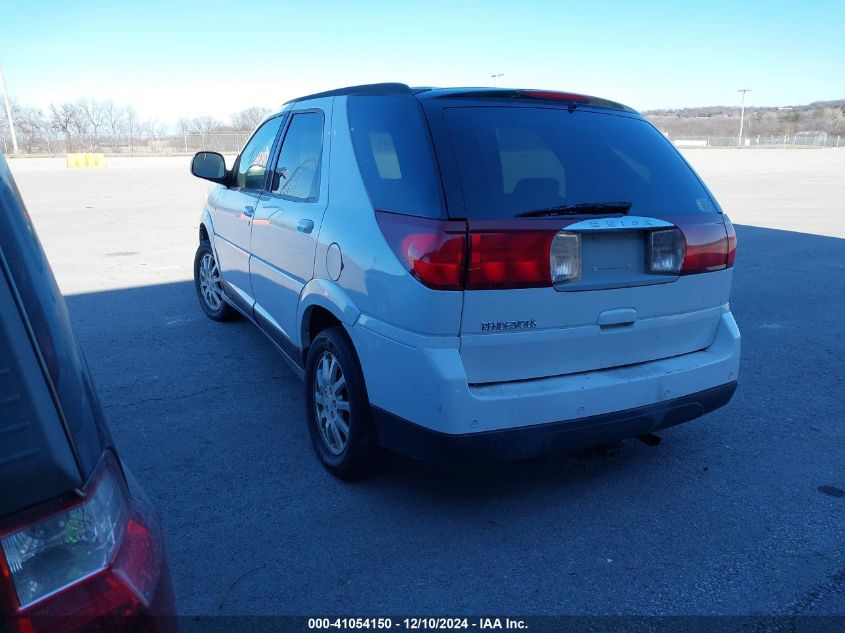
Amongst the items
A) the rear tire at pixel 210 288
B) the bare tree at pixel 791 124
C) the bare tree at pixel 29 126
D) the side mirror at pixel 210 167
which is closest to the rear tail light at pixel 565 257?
the side mirror at pixel 210 167

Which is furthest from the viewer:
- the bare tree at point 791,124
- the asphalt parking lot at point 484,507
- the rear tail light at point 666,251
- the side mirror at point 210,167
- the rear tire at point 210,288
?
the bare tree at point 791,124

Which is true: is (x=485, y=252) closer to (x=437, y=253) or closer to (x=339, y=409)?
(x=437, y=253)

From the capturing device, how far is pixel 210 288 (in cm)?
611

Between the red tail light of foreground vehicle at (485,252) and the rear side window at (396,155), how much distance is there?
88 millimetres

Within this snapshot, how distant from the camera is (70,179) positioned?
24.4 metres

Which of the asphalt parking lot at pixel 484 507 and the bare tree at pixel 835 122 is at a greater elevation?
the asphalt parking lot at pixel 484 507

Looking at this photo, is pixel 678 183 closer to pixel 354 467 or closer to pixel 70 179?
pixel 354 467

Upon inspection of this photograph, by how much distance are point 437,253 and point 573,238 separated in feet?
1.91

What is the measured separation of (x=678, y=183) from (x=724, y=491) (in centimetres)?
153

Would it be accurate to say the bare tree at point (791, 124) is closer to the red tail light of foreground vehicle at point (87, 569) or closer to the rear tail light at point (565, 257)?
the rear tail light at point (565, 257)

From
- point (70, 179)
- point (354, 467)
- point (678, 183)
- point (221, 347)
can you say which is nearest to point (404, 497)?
point (354, 467)

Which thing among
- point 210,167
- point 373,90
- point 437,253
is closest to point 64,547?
point 437,253

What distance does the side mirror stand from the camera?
16.8 ft

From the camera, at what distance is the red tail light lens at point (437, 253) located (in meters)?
2.54
